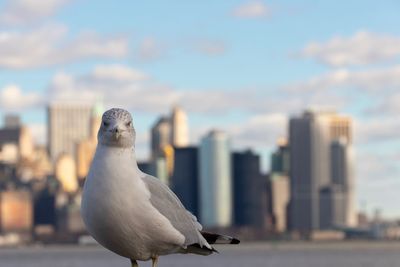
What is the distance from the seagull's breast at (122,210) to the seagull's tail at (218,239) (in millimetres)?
422

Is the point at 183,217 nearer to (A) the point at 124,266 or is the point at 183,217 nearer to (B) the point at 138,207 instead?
(B) the point at 138,207

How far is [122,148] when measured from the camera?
1088cm

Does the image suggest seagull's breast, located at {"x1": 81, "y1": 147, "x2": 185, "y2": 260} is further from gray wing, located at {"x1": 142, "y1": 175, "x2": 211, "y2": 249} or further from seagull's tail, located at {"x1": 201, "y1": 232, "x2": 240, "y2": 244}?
seagull's tail, located at {"x1": 201, "y1": 232, "x2": 240, "y2": 244}

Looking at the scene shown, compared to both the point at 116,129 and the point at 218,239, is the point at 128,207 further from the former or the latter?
the point at 218,239

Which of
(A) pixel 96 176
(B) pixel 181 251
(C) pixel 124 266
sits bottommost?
(C) pixel 124 266

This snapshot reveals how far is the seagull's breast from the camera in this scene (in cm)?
1091

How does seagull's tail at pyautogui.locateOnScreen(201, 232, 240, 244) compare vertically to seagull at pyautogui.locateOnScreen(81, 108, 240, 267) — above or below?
below

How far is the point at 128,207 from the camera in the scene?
10977mm

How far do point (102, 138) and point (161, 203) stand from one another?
0.85 meters

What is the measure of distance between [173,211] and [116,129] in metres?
1.08

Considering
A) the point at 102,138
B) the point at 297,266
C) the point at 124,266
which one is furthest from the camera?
the point at 124,266

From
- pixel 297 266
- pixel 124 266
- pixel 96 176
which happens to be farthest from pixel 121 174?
pixel 124 266

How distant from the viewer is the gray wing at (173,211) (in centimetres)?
1123

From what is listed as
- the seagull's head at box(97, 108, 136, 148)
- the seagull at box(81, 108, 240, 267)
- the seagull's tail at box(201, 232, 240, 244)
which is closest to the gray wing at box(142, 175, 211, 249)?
the seagull at box(81, 108, 240, 267)
